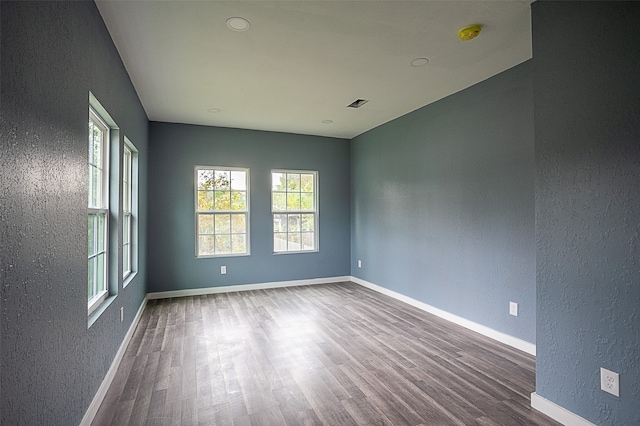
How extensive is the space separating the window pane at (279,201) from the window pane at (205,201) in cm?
106

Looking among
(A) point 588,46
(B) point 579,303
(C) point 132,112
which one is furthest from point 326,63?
(B) point 579,303

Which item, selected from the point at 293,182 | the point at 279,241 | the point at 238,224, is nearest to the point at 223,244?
the point at 238,224

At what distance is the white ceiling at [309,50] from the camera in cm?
226

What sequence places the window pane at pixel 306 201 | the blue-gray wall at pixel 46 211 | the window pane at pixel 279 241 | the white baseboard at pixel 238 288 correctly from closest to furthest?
the blue-gray wall at pixel 46 211, the white baseboard at pixel 238 288, the window pane at pixel 279 241, the window pane at pixel 306 201

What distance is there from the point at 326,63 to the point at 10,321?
9.20ft

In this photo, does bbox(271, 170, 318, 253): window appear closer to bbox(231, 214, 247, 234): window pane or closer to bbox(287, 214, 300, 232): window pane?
bbox(287, 214, 300, 232): window pane

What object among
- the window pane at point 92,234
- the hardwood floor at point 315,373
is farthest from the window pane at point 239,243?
the window pane at point 92,234

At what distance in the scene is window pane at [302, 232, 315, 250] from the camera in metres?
6.07

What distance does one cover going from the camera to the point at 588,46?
189 cm

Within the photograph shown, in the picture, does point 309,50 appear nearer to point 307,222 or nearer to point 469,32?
point 469,32

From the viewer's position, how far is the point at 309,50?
110 inches

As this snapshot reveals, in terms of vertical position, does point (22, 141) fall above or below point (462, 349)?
above

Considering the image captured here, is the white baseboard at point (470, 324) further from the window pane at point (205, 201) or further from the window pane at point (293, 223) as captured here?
the window pane at point (205, 201)

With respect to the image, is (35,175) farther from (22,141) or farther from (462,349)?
(462,349)
